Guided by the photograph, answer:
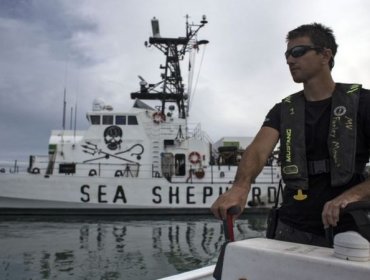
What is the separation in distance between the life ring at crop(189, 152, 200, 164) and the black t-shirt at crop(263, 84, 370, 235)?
39.7 ft

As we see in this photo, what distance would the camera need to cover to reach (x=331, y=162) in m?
1.78

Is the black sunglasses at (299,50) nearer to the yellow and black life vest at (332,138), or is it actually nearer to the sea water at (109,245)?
the yellow and black life vest at (332,138)

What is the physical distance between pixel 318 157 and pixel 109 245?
6931 mm

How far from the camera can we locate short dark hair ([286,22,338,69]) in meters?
1.88

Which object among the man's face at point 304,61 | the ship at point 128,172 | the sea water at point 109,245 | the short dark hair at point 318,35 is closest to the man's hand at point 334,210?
the man's face at point 304,61

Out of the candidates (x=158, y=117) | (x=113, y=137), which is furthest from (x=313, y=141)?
(x=158, y=117)

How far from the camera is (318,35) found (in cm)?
188

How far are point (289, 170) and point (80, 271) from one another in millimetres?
4888

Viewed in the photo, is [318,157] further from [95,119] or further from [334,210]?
[95,119]

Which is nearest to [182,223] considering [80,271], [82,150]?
[82,150]

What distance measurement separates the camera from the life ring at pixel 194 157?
46.0 feet

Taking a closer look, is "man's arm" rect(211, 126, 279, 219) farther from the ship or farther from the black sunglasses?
the ship

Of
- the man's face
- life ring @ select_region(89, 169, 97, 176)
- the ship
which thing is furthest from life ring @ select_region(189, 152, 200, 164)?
the man's face

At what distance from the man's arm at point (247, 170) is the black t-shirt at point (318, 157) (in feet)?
0.53
